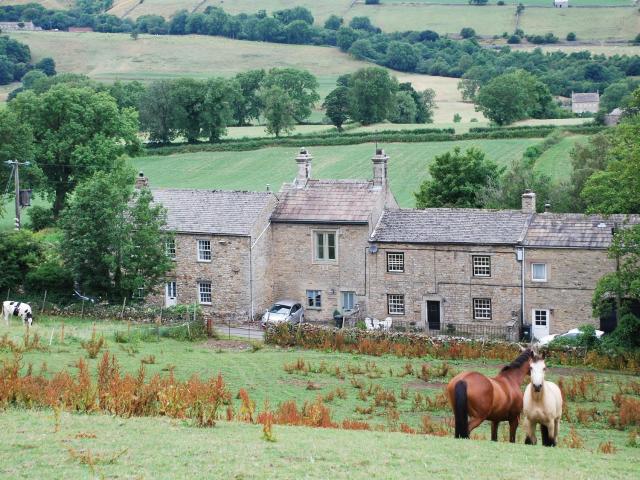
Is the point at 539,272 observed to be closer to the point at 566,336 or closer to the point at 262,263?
the point at 566,336

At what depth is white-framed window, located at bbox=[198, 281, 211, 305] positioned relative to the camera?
5547cm

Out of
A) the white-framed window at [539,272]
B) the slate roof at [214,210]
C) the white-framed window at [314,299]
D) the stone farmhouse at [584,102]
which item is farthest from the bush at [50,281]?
the stone farmhouse at [584,102]

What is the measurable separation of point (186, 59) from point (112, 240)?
139912mm

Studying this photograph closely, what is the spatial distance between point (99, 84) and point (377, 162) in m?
84.2

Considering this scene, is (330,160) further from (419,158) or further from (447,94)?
(447,94)

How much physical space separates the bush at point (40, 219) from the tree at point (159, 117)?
132 ft

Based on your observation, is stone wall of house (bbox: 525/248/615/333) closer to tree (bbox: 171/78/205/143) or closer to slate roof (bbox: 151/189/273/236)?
slate roof (bbox: 151/189/273/236)

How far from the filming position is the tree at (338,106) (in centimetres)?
13738

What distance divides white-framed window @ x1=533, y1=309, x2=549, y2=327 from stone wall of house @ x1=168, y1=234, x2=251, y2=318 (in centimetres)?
1398

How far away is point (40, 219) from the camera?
8062 cm

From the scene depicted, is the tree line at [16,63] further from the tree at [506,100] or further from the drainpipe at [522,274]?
the drainpipe at [522,274]

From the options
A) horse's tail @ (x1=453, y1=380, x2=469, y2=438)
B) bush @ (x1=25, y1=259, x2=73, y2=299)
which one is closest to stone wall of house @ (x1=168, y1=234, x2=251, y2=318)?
bush @ (x1=25, y1=259, x2=73, y2=299)

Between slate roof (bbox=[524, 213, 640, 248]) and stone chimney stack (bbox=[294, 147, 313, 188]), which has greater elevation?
stone chimney stack (bbox=[294, 147, 313, 188])

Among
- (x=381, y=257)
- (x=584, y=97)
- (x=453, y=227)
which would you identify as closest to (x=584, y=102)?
(x=584, y=97)
